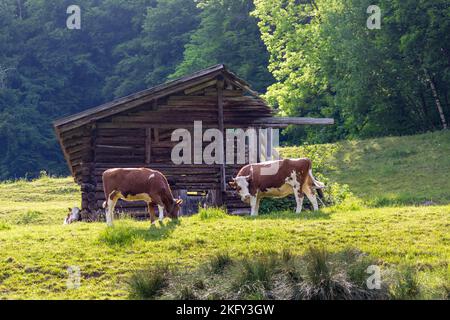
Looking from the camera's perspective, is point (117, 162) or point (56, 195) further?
point (56, 195)

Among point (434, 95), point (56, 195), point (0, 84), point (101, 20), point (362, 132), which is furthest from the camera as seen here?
point (101, 20)

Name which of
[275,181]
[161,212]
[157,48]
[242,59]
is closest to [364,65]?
[242,59]

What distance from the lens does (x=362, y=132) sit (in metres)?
56.1

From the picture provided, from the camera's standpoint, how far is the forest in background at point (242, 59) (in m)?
49.2

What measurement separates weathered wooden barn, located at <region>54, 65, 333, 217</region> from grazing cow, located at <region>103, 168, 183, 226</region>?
644 centimetres

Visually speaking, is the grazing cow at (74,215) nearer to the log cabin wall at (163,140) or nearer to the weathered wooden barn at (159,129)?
the weathered wooden barn at (159,129)

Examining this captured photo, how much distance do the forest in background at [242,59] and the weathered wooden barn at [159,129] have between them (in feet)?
58.6

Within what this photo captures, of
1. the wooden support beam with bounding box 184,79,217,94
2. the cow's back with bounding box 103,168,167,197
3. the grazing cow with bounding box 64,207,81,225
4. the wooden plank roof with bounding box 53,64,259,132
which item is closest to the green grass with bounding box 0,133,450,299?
the cow's back with bounding box 103,168,167,197

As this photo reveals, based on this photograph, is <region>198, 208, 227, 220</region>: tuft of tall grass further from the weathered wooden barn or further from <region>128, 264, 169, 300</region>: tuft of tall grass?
the weathered wooden barn

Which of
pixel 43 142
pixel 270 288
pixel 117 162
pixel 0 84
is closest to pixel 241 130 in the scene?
pixel 117 162

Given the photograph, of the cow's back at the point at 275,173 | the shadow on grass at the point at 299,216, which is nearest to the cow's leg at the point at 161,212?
the shadow on grass at the point at 299,216

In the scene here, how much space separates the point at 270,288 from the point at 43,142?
6118 centimetres

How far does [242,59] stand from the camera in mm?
72812
